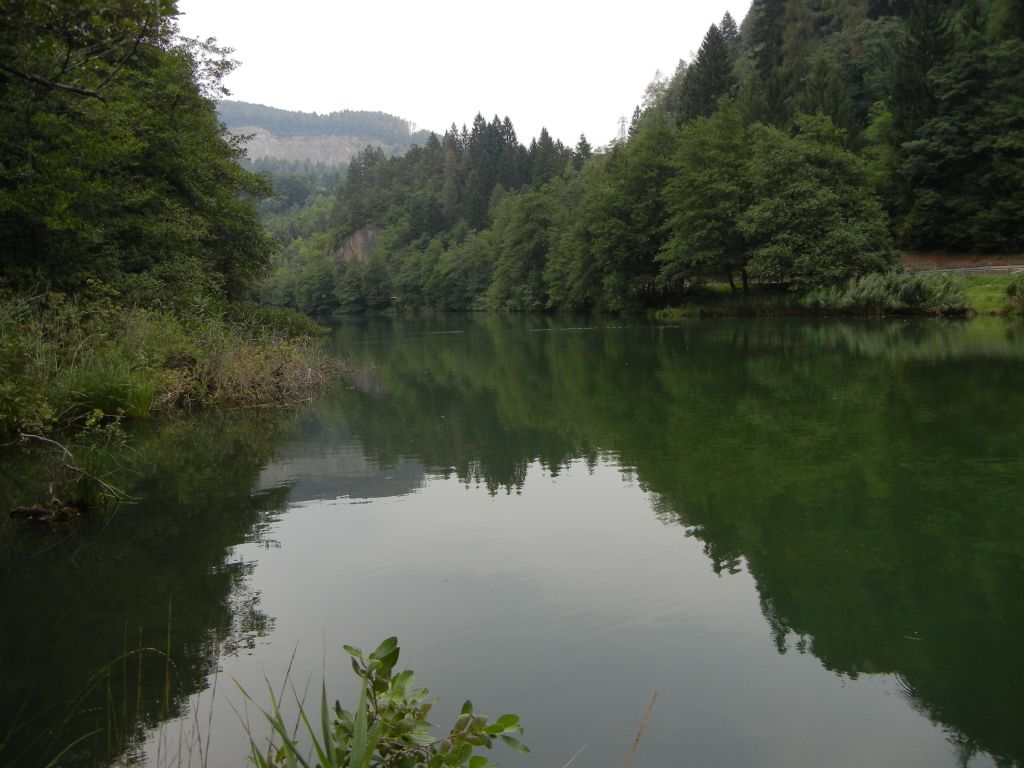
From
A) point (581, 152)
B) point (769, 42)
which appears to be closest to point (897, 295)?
point (769, 42)

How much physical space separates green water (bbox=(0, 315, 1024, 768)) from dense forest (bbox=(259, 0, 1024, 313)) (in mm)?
29558

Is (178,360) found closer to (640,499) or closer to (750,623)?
(640,499)

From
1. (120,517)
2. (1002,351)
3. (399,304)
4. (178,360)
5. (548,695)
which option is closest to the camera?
(548,695)

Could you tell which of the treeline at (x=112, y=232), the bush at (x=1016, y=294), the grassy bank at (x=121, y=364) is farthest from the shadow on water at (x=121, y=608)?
the bush at (x=1016, y=294)

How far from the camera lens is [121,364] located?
11891 millimetres

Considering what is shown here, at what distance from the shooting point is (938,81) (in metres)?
45.9

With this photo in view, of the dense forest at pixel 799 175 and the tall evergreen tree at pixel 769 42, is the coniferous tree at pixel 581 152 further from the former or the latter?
the tall evergreen tree at pixel 769 42

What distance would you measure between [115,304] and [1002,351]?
65.5ft

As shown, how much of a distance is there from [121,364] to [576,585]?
30.4 feet

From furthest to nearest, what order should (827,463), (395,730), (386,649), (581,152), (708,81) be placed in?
(581,152), (708,81), (827,463), (386,649), (395,730)

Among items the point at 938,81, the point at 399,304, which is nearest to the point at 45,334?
the point at 938,81

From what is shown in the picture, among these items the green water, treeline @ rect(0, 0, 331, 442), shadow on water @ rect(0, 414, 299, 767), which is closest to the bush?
the green water

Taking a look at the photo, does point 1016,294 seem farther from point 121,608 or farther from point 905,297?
point 121,608

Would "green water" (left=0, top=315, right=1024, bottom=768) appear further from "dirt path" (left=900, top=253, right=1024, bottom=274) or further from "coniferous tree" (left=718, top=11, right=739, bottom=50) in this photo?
"coniferous tree" (left=718, top=11, right=739, bottom=50)
